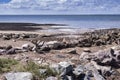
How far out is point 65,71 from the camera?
13.2 meters

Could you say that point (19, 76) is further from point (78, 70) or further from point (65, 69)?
point (78, 70)

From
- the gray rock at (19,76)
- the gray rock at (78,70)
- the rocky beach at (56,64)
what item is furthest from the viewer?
the gray rock at (78,70)

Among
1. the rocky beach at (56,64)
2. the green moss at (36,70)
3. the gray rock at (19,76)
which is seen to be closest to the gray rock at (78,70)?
the rocky beach at (56,64)

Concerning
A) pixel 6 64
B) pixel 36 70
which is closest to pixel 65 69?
pixel 36 70

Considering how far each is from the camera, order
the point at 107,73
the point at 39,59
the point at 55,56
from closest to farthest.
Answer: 1. the point at 107,73
2. the point at 39,59
3. the point at 55,56

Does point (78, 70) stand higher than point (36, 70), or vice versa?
point (36, 70)

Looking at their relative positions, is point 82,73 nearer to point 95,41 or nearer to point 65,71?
point 65,71

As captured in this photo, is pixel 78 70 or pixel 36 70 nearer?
pixel 36 70

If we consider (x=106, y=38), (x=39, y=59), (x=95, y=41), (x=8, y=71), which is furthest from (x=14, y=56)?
(x=106, y=38)

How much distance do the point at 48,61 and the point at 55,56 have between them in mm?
1544

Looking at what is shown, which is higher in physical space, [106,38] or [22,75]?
[22,75]

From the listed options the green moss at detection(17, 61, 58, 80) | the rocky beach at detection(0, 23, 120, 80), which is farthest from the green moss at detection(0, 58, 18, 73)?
the green moss at detection(17, 61, 58, 80)

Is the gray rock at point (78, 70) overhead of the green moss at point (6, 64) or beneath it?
beneath

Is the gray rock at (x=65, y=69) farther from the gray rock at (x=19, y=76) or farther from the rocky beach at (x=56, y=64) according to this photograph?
the gray rock at (x=19, y=76)
